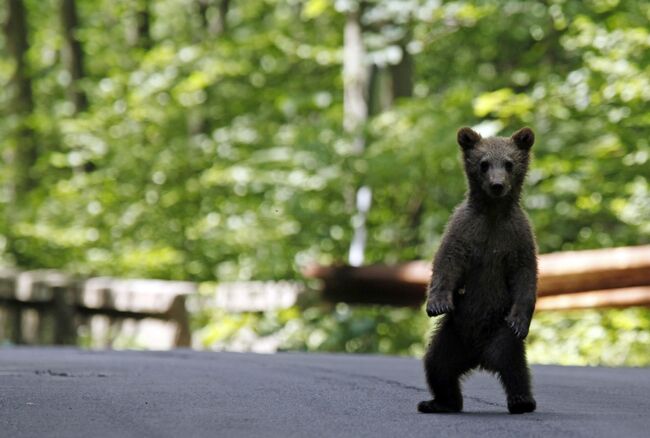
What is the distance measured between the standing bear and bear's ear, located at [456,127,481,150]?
0.43 ft

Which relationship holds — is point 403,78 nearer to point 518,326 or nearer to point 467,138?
point 467,138

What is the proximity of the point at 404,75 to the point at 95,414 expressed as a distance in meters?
12.2

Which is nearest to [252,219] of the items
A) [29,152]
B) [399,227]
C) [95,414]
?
[399,227]

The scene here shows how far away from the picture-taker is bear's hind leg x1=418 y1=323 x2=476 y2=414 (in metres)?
5.52

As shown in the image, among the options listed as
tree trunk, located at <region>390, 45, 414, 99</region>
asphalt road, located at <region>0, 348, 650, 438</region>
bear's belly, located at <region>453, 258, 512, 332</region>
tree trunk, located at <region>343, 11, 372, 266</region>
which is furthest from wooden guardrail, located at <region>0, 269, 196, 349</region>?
bear's belly, located at <region>453, 258, 512, 332</region>

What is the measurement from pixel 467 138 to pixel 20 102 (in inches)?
887

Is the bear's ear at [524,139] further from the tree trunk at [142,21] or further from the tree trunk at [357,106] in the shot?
the tree trunk at [142,21]

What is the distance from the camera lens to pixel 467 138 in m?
5.67

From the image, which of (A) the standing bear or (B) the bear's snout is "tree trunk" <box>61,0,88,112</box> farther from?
(B) the bear's snout

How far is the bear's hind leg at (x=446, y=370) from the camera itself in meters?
5.52

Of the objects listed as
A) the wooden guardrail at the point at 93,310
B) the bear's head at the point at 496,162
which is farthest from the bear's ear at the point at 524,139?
the wooden guardrail at the point at 93,310

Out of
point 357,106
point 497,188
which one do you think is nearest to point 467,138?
point 497,188

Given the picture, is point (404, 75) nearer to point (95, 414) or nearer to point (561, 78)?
point (561, 78)

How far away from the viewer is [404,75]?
16.9 meters
